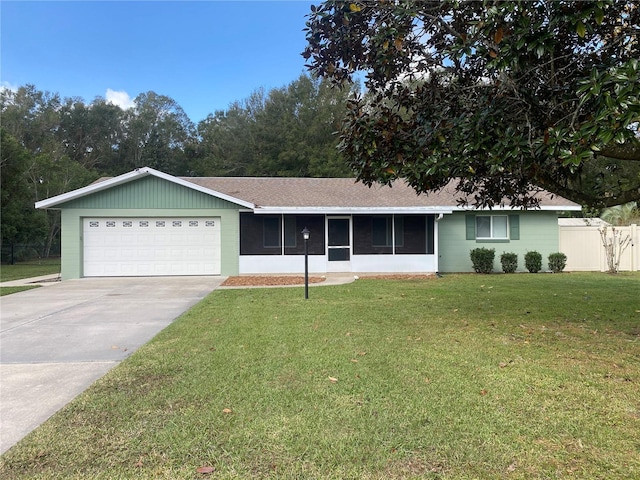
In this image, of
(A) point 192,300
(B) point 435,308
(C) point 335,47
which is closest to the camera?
(C) point 335,47

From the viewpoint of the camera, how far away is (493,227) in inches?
606

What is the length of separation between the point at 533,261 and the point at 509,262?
86 cm

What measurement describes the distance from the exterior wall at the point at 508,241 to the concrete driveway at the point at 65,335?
9.03 meters

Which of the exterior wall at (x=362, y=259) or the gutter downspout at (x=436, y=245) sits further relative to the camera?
the exterior wall at (x=362, y=259)

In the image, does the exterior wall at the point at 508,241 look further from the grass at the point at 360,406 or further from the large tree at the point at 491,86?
the large tree at the point at 491,86

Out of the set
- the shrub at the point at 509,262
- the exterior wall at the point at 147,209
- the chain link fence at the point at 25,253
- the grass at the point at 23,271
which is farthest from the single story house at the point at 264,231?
the chain link fence at the point at 25,253

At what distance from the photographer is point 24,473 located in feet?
8.25

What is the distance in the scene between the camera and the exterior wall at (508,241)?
15.3 meters

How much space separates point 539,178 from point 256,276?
416 inches

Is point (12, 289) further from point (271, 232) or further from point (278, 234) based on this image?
point (278, 234)

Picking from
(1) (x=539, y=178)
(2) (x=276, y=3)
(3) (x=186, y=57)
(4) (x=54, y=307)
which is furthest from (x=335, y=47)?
(3) (x=186, y=57)

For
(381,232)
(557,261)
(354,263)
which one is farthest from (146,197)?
(557,261)

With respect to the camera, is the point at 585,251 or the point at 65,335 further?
the point at 585,251

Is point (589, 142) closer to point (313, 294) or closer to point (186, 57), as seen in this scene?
point (313, 294)
